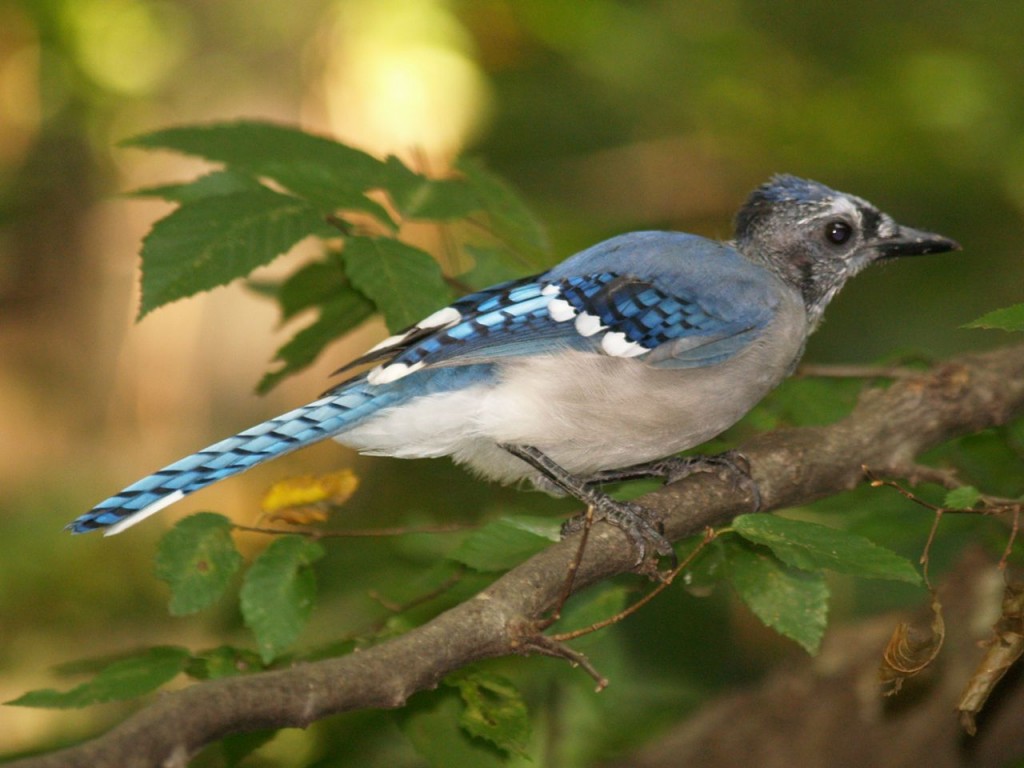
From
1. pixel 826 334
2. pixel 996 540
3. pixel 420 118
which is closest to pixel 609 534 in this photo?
pixel 996 540

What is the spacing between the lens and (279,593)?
228cm

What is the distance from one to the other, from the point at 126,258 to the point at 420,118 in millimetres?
1796

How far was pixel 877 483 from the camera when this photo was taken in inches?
88.0

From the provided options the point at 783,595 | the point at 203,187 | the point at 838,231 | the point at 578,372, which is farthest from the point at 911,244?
the point at 203,187

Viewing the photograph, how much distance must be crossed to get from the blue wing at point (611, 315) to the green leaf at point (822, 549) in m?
0.90

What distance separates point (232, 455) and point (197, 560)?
26cm

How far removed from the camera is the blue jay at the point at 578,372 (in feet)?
9.08

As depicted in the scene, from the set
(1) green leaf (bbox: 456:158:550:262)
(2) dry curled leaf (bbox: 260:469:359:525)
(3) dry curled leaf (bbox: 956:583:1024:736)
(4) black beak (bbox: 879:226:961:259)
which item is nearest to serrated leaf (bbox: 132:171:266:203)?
(1) green leaf (bbox: 456:158:550:262)

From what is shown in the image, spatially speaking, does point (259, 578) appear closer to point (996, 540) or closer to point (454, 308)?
point (454, 308)

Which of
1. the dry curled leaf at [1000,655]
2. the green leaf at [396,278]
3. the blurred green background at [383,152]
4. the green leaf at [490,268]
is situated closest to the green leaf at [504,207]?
the green leaf at [490,268]

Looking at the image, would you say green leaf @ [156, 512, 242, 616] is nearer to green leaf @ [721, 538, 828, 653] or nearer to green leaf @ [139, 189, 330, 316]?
green leaf @ [139, 189, 330, 316]

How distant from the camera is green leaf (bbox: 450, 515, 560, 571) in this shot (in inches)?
90.9

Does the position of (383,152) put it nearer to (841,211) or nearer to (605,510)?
(841,211)

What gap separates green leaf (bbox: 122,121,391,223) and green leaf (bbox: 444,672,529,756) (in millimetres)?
1098
